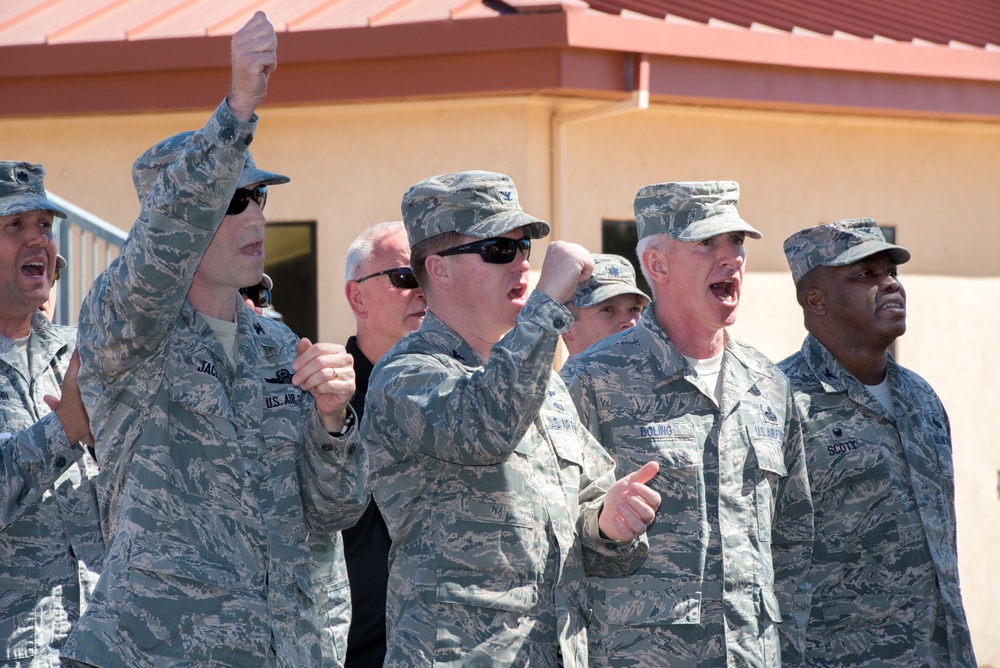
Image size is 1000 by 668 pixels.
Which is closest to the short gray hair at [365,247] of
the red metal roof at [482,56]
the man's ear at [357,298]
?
the man's ear at [357,298]

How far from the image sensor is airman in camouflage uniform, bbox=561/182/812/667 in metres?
4.16

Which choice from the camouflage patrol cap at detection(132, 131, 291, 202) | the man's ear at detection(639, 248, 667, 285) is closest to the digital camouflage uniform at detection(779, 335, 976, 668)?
the man's ear at detection(639, 248, 667, 285)

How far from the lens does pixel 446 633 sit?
3.41m

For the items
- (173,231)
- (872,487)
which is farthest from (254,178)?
(872,487)

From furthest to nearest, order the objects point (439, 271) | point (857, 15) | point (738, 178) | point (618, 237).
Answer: point (857, 15) < point (738, 178) < point (618, 237) < point (439, 271)

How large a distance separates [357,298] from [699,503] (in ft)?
5.62

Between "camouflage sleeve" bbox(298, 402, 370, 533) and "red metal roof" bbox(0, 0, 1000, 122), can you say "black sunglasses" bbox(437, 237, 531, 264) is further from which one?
"red metal roof" bbox(0, 0, 1000, 122)

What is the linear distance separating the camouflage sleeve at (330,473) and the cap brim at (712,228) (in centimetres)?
156

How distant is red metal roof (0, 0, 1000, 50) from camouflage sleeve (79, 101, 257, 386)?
519cm

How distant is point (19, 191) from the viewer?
16.4ft

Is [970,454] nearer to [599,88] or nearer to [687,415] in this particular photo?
[599,88]

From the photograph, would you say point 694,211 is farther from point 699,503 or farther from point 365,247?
point 365,247

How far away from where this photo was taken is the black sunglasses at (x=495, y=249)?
3684mm

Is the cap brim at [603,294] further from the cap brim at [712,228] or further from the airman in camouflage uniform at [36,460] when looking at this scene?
the airman in camouflage uniform at [36,460]
